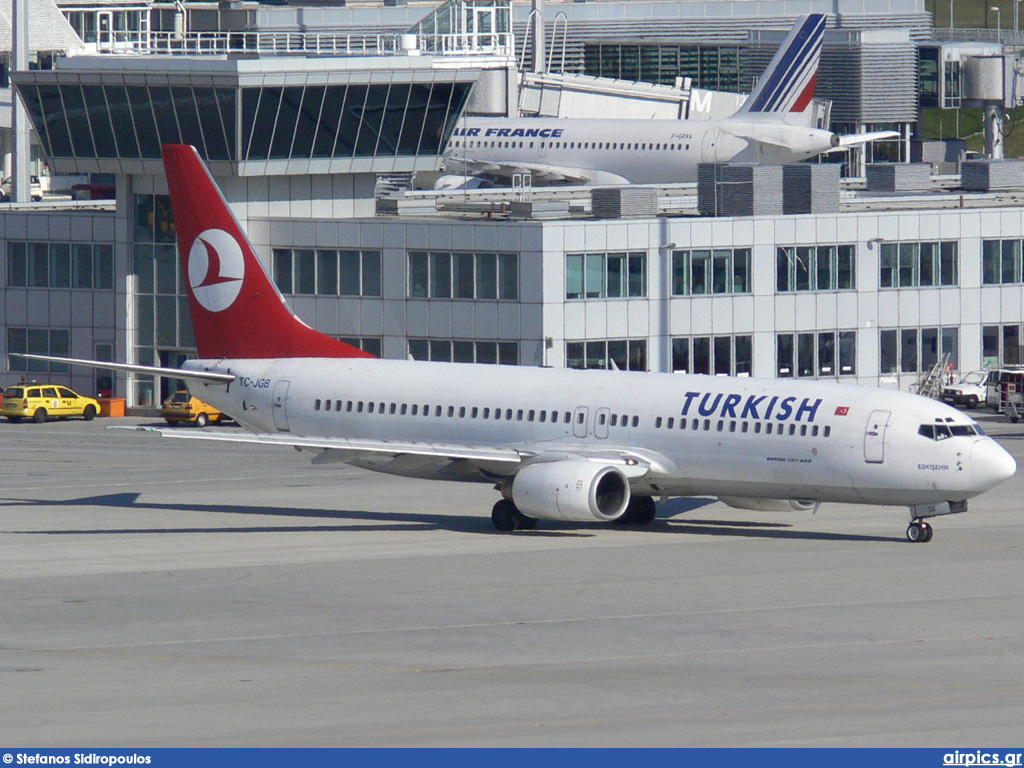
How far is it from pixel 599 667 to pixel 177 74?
54.4 meters

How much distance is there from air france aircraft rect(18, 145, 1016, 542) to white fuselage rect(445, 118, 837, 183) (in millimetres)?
62700

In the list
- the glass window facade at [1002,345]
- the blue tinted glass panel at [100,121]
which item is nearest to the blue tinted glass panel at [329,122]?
the blue tinted glass panel at [100,121]

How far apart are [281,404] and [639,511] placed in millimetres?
10619

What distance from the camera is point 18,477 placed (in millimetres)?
63344

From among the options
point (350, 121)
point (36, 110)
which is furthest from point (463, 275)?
point (36, 110)

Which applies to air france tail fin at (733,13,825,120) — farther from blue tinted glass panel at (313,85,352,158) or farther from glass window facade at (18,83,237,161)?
glass window facade at (18,83,237,161)

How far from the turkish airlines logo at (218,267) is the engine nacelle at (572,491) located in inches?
491

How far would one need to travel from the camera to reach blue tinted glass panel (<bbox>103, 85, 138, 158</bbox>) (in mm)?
81125

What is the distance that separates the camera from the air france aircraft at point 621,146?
11775cm

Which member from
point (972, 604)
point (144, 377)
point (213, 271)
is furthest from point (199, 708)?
point (144, 377)

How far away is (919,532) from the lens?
149 feet

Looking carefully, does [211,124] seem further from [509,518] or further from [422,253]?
[509,518]

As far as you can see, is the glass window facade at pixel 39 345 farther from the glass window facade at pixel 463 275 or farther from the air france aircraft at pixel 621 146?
the air france aircraft at pixel 621 146

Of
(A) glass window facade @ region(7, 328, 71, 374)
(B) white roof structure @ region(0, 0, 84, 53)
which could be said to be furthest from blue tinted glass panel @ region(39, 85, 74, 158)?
(B) white roof structure @ region(0, 0, 84, 53)
